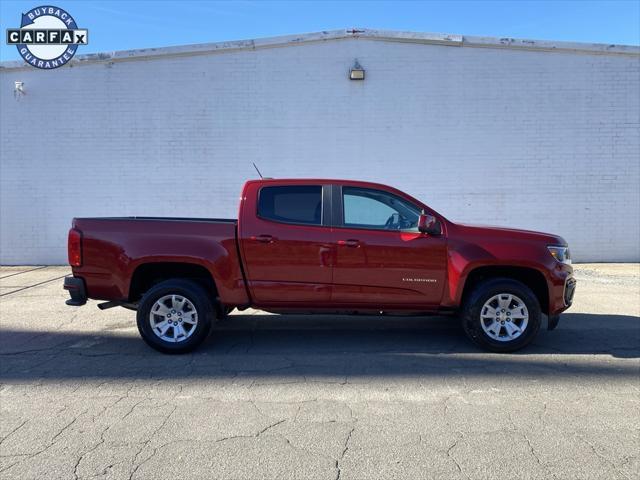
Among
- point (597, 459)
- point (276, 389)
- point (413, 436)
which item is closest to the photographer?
point (597, 459)

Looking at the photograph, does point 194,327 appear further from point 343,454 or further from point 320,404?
point 343,454

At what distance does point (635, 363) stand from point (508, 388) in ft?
5.79

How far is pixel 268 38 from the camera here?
11.7 m

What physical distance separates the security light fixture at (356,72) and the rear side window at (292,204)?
6901 mm

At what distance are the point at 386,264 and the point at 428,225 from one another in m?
0.62

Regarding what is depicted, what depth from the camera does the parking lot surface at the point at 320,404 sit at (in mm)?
3133

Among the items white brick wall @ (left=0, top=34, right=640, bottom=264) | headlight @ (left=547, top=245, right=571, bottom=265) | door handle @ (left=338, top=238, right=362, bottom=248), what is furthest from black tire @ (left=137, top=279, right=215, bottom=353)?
white brick wall @ (left=0, top=34, right=640, bottom=264)

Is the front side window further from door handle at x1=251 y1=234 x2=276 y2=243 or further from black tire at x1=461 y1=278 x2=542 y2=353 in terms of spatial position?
black tire at x1=461 y1=278 x2=542 y2=353

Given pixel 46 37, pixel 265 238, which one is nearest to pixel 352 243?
pixel 265 238

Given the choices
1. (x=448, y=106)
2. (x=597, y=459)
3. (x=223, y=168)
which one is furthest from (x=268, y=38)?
(x=597, y=459)

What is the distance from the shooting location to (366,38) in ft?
38.4

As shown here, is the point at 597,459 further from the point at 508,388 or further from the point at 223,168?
the point at 223,168

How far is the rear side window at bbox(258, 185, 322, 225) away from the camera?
218 inches

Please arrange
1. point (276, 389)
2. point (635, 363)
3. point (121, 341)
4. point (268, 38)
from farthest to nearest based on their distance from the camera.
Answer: point (268, 38)
point (121, 341)
point (635, 363)
point (276, 389)
